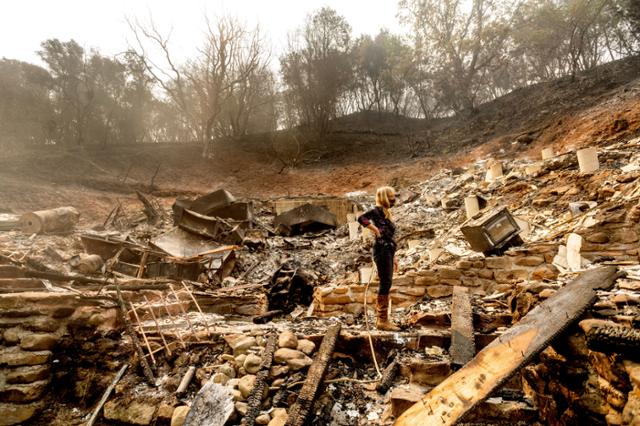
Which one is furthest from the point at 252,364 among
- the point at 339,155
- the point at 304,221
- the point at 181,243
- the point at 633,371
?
the point at 339,155

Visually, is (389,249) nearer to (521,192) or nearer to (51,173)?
(521,192)

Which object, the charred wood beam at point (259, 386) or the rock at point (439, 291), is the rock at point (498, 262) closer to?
the rock at point (439, 291)

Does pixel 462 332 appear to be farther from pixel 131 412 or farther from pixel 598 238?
pixel 131 412

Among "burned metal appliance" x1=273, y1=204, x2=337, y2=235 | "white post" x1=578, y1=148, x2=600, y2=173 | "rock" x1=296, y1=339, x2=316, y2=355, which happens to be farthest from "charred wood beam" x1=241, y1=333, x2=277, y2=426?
"burned metal appliance" x1=273, y1=204, x2=337, y2=235

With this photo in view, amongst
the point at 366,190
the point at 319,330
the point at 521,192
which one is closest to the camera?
the point at 319,330

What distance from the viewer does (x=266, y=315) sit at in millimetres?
4836

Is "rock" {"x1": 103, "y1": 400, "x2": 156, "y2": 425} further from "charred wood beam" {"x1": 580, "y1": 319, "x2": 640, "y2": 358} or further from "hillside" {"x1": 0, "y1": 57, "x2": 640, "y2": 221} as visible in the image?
"hillside" {"x1": 0, "y1": 57, "x2": 640, "y2": 221}

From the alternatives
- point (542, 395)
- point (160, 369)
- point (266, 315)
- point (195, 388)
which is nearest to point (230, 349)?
point (195, 388)

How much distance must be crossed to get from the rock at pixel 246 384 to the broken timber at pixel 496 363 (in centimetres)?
129

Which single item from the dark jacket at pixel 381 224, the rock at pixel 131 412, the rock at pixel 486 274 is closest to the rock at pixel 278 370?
the rock at pixel 131 412

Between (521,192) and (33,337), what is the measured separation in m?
8.18

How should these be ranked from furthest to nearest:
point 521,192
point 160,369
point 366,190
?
point 366,190, point 521,192, point 160,369

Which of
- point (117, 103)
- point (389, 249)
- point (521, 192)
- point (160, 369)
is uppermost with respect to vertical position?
point (117, 103)

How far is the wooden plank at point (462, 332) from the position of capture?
251 centimetres
